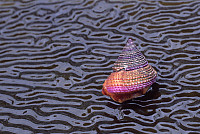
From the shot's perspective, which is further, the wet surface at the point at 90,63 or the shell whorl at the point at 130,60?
the shell whorl at the point at 130,60

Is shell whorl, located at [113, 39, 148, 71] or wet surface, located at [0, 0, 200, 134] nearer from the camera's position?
wet surface, located at [0, 0, 200, 134]

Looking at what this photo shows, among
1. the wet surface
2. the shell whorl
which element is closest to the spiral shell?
the shell whorl

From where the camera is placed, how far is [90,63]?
11.8 feet

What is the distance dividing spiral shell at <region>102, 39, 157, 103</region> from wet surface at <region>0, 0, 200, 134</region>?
110 mm

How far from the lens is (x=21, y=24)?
169 inches

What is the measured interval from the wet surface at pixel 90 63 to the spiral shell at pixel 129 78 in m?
0.11

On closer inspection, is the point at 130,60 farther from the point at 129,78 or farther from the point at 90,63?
the point at 90,63

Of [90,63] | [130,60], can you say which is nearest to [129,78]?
[130,60]

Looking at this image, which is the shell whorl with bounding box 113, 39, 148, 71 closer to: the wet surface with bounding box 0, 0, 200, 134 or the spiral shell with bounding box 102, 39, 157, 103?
the spiral shell with bounding box 102, 39, 157, 103

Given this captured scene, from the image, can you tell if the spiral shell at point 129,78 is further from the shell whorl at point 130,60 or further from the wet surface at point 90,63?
the wet surface at point 90,63

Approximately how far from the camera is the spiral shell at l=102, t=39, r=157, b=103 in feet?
9.64

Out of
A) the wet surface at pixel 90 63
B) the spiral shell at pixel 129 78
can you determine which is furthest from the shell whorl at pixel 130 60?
the wet surface at pixel 90 63

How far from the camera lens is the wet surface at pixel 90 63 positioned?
2.90 metres

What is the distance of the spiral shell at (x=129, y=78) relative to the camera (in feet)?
9.64
